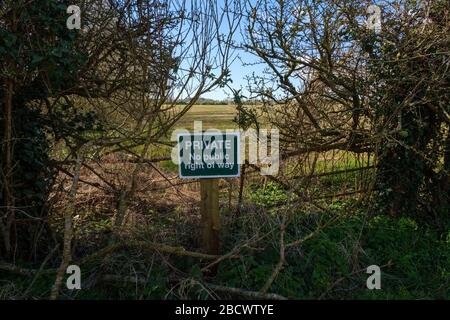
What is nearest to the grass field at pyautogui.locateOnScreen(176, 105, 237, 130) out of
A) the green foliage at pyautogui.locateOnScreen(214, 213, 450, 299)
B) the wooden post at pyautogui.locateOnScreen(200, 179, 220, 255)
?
the green foliage at pyautogui.locateOnScreen(214, 213, 450, 299)

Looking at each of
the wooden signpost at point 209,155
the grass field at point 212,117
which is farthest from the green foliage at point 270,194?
the wooden signpost at point 209,155

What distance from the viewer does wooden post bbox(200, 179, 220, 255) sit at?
3932 mm

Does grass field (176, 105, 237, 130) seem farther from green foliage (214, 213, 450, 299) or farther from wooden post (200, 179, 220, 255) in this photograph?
wooden post (200, 179, 220, 255)

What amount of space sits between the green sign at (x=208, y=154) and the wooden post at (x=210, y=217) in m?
0.21

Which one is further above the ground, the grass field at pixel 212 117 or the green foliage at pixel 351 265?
the grass field at pixel 212 117

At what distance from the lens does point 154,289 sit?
3607 mm

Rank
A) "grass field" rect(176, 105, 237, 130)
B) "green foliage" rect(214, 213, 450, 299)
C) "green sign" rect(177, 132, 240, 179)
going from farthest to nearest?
"grass field" rect(176, 105, 237, 130) < "green foliage" rect(214, 213, 450, 299) < "green sign" rect(177, 132, 240, 179)

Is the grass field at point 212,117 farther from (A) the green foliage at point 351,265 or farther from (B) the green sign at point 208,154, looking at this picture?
→ (B) the green sign at point 208,154

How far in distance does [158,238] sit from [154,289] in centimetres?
79

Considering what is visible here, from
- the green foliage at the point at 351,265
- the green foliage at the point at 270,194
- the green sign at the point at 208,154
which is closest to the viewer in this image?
the green sign at the point at 208,154

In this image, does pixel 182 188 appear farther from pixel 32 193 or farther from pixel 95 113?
pixel 32 193

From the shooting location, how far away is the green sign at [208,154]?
371 cm

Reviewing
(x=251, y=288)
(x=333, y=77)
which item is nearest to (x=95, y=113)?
(x=251, y=288)

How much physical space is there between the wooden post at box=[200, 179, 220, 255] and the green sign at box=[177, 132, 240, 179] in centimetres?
21
